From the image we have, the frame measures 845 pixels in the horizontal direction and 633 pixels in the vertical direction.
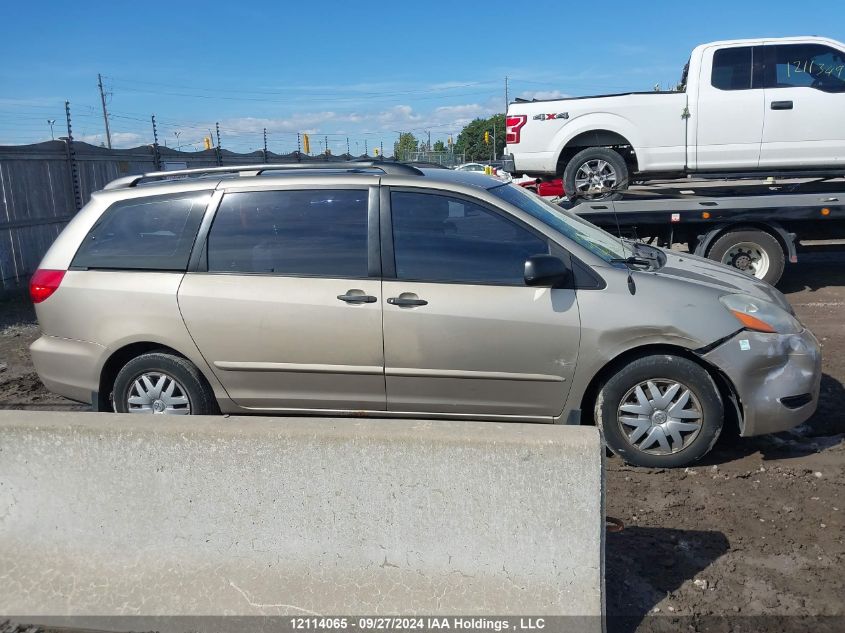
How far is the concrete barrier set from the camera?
8.63 ft

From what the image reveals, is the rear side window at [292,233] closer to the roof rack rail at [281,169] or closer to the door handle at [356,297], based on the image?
the door handle at [356,297]

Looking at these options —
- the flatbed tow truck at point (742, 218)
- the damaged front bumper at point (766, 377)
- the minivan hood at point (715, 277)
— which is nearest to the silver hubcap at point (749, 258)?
the flatbed tow truck at point (742, 218)

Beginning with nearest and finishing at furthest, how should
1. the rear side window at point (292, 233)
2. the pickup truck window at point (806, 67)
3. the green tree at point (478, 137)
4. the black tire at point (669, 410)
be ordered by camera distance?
1. the black tire at point (669, 410)
2. the rear side window at point (292, 233)
3. the pickup truck window at point (806, 67)
4. the green tree at point (478, 137)

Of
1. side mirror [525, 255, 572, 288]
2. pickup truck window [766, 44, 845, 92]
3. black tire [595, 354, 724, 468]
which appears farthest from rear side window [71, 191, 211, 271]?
pickup truck window [766, 44, 845, 92]

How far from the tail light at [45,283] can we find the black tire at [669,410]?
3.42 meters

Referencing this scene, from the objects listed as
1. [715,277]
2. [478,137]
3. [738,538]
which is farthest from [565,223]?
[478,137]

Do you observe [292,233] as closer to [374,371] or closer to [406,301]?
[406,301]

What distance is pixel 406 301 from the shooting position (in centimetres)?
430

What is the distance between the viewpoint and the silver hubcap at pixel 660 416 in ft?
14.0

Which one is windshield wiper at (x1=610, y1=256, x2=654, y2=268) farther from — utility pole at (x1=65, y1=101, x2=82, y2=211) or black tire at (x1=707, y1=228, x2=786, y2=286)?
utility pole at (x1=65, y1=101, x2=82, y2=211)

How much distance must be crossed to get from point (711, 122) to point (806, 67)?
1.13 metres

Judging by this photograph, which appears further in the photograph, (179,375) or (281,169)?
(281,169)

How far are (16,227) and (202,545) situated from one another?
34.8 ft

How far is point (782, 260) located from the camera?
8898 millimetres
